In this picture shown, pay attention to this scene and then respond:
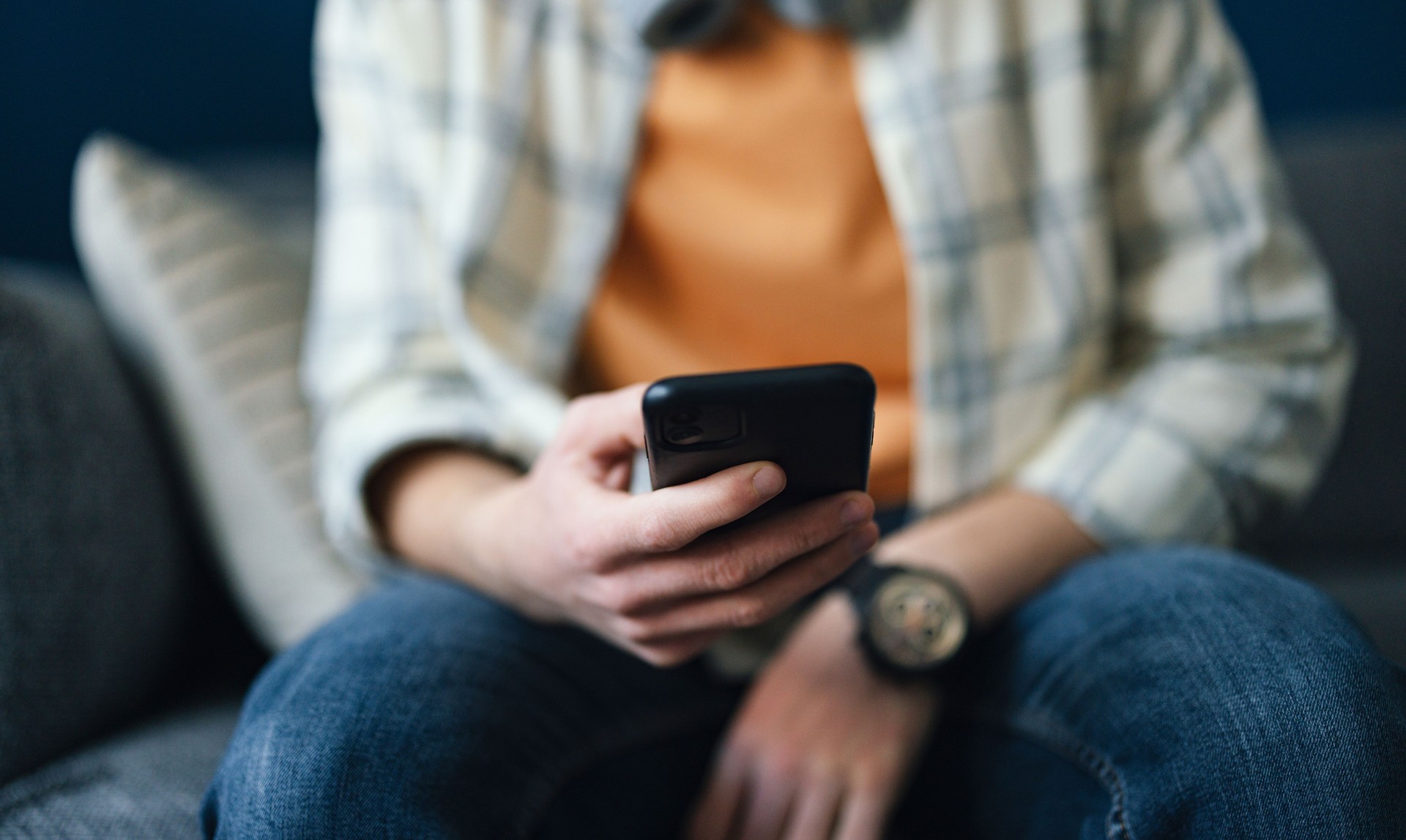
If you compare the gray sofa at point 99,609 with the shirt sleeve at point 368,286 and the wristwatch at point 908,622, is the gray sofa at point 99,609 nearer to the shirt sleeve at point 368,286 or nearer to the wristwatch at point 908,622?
the shirt sleeve at point 368,286

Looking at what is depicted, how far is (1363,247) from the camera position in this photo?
1.01 meters

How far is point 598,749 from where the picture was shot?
51 centimetres

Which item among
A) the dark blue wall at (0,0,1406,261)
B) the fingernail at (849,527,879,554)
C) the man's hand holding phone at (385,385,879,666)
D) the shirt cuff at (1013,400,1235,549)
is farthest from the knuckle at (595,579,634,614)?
the dark blue wall at (0,0,1406,261)

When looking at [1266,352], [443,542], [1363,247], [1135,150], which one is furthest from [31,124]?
[1363,247]

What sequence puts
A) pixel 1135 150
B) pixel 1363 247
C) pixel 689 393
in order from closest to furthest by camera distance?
pixel 689 393 → pixel 1135 150 → pixel 1363 247

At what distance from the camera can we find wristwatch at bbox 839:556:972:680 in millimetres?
519

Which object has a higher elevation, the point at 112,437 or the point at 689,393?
the point at 689,393

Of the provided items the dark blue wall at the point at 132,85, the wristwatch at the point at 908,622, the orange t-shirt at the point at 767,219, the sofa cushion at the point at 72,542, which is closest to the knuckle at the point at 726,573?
the wristwatch at the point at 908,622

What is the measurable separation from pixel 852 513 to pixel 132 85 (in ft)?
3.61

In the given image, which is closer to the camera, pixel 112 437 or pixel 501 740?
pixel 501 740

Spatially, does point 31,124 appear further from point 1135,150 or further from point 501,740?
point 1135,150

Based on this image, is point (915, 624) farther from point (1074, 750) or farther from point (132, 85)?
point (132, 85)

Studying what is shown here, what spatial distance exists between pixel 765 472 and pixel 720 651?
11.7 inches

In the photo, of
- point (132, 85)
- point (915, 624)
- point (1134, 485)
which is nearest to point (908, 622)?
point (915, 624)
